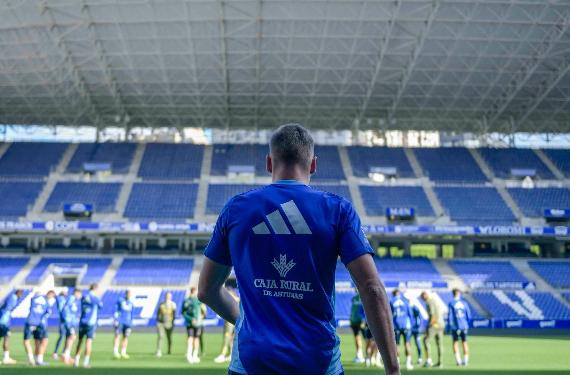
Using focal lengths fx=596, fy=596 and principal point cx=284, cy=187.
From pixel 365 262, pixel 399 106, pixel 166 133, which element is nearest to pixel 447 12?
pixel 399 106

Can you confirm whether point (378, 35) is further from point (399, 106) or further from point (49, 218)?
point (49, 218)

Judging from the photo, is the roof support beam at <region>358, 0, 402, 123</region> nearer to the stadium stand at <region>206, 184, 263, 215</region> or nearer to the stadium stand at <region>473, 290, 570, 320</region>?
the stadium stand at <region>206, 184, 263, 215</region>

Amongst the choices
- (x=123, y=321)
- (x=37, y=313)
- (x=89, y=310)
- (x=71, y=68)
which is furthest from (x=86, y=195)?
(x=89, y=310)

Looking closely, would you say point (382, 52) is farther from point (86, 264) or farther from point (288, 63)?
point (86, 264)

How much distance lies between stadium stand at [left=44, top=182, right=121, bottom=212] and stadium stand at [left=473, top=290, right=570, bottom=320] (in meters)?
24.8

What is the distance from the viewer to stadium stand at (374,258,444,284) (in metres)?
36.6

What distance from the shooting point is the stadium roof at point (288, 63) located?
30.3 meters

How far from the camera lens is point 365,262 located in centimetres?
266

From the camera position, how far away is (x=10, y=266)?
37156mm

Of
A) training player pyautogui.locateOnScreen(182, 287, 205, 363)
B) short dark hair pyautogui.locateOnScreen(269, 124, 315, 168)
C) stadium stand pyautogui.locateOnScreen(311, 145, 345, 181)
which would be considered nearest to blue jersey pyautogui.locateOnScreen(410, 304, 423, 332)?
training player pyautogui.locateOnScreen(182, 287, 205, 363)

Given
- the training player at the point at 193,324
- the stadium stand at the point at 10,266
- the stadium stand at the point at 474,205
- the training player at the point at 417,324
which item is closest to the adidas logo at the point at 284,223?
the training player at the point at 193,324

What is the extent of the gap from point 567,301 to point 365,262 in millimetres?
37124

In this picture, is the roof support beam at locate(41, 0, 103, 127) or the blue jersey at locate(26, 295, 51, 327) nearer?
the blue jersey at locate(26, 295, 51, 327)

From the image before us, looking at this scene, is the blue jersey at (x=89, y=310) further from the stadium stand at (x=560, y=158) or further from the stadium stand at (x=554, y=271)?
the stadium stand at (x=560, y=158)
